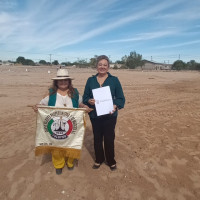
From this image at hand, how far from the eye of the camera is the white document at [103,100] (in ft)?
9.26

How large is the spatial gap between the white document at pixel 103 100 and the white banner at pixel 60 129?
0.28 meters

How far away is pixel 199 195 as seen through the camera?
9.64ft

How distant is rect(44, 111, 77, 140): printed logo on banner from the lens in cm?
294

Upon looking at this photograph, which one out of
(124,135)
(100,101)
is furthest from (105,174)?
(124,135)

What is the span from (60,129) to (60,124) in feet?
0.28

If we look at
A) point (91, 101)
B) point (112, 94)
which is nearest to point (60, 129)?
point (91, 101)

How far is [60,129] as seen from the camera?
2988 millimetres

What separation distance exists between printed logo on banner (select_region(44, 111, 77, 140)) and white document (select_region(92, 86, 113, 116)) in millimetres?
479

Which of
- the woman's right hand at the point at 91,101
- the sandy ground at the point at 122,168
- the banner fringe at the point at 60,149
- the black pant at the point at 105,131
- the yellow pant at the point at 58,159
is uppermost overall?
the woman's right hand at the point at 91,101

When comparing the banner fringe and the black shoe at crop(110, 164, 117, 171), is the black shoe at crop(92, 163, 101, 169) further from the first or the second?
the banner fringe

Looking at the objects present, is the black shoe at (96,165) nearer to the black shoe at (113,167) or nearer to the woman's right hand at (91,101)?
the black shoe at (113,167)

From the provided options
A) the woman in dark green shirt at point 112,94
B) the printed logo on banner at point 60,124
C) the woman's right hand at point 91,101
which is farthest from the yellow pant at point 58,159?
the woman's right hand at point 91,101

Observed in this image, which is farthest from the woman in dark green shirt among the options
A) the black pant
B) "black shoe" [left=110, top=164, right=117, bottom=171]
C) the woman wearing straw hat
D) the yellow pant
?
the yellow pant

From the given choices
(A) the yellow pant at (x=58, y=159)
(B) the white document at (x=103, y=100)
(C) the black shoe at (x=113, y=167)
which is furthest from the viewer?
(C) the black shoe at (x=113, y=167)
